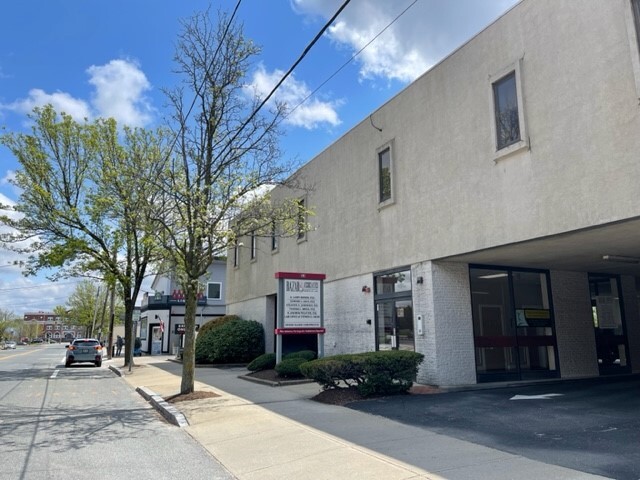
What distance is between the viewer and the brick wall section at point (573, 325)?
13961mm

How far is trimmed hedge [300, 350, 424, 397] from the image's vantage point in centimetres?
1068

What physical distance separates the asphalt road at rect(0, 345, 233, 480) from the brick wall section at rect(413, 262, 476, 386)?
618 cm

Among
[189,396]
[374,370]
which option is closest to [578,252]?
[374,370]

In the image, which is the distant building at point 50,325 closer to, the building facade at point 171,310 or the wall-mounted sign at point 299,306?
the building facade at point 171,310

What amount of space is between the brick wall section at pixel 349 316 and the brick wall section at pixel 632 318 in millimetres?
7867

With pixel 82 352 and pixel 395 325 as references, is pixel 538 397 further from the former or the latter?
pixel 82 352

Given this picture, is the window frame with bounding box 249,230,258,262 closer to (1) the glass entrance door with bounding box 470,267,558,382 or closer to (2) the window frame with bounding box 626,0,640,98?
(1) the glass entrance door with bounding box 470,267,558,382

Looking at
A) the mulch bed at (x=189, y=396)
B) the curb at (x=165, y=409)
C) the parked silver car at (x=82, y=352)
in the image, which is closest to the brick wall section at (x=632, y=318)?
the mulch bed at (x=189, y=396)

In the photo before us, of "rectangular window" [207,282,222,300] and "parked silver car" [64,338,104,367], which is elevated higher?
"rectangular window" [207,282,222,300]

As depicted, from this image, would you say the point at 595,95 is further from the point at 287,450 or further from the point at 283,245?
the point at 283,245

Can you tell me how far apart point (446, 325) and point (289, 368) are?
4.87 meters

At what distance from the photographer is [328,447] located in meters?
7.00

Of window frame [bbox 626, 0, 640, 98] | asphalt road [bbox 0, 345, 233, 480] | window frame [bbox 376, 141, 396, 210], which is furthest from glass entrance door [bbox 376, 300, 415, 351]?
window frame [bbox 626, 0, 640, 98]

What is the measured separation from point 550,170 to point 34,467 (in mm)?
9500
